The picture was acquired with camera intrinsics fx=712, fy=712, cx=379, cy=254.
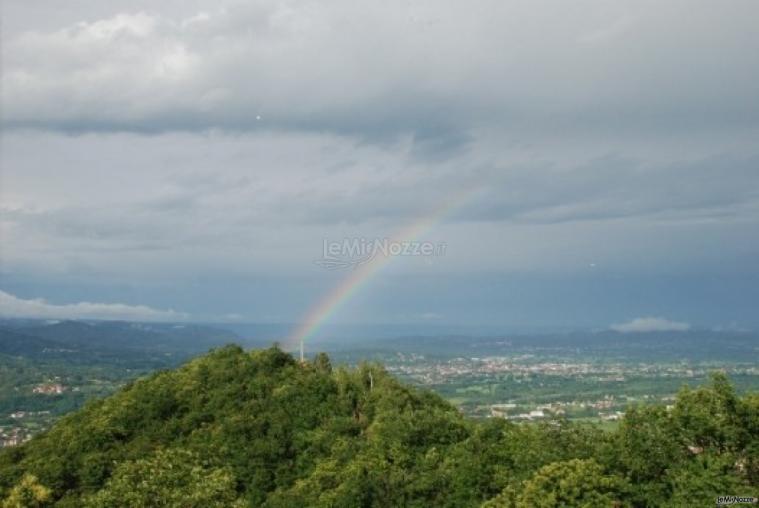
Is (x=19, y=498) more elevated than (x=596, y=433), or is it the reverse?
(x=596, y=433)

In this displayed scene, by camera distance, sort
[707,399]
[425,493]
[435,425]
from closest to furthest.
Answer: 1. [707,399]
2. [425,493]
3. [435,425]

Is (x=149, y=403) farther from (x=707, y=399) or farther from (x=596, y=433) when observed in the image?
(x=707, y=399)

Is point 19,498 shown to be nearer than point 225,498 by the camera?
No

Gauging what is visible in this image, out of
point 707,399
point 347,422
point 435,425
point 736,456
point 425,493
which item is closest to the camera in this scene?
point 736,456

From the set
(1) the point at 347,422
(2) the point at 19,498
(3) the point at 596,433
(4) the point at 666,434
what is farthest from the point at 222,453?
(4) the point at 666,434

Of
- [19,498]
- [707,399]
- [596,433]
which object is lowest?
[19,498]

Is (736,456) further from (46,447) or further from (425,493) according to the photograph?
(46,447)
